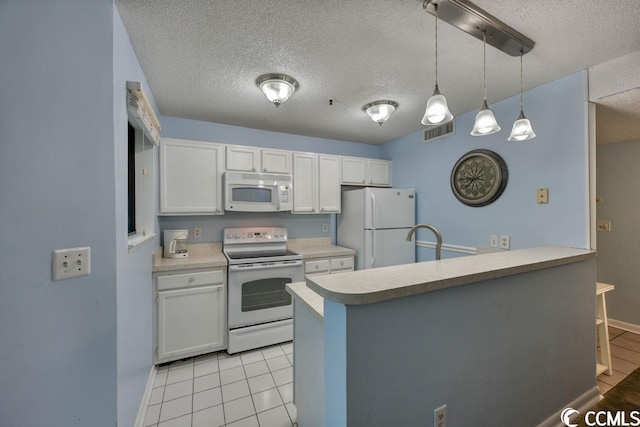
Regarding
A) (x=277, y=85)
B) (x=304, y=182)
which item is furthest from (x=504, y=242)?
(x=277, y=85)

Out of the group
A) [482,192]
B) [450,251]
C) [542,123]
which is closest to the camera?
[542,123]

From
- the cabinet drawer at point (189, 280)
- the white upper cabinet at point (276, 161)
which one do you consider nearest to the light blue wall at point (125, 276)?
the cabinet drawer at point (189, 280)

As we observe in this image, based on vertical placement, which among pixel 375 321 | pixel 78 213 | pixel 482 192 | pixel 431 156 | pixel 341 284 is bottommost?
pixel 375 321

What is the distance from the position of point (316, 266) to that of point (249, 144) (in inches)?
66.8

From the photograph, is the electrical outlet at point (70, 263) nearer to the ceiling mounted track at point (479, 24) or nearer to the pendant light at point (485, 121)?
the ceiling mounted track at point (479, 24)

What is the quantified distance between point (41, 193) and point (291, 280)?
2091 mm

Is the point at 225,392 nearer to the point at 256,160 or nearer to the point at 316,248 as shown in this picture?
the point at 316,248

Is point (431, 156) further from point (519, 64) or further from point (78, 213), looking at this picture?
point (78, 213)

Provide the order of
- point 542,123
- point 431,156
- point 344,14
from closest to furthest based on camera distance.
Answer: point 344,14, point 542,123, point 431,156

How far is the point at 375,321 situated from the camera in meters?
1.00

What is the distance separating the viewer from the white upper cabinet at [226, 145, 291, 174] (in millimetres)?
2859

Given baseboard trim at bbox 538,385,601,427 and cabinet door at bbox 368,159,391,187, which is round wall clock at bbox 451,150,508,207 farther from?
baseboard trim at bbox 538,385,601,427

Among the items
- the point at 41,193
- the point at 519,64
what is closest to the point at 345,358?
the point at 41,193

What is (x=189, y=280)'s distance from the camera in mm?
2379
